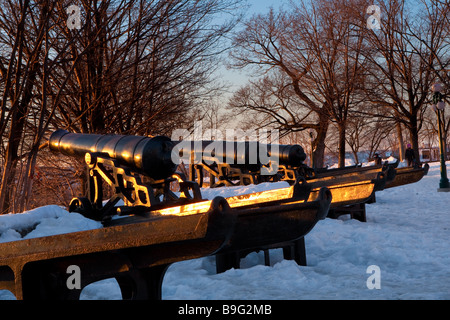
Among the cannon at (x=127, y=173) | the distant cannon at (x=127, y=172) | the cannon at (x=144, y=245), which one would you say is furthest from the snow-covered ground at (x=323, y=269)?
the cannon at (x=127, y=173)

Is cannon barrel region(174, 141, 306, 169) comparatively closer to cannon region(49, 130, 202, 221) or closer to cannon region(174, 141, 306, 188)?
cannon region(174, 141, 306, 188)

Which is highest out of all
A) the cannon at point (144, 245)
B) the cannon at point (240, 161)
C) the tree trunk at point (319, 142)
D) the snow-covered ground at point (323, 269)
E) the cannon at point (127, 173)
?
the tree trunk at point (319, 142)

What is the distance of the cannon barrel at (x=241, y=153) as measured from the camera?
1431 centimetres

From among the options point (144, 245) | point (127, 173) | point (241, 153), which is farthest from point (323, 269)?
point (241, 153)

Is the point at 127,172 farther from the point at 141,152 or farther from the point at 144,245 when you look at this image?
the point at 144,245

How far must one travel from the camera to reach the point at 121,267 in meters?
2.62

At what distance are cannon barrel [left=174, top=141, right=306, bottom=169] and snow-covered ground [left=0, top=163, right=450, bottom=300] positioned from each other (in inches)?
283

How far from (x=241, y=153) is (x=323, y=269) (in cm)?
962

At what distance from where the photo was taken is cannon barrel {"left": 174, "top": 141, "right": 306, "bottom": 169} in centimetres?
1431

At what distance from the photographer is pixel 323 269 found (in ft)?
16.2

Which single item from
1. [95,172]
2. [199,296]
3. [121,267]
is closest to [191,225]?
[121,267]

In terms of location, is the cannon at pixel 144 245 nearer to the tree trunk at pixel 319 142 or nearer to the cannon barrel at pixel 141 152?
the cannon barrel at pixel 141 152

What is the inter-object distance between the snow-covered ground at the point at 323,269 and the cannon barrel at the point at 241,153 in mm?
7194

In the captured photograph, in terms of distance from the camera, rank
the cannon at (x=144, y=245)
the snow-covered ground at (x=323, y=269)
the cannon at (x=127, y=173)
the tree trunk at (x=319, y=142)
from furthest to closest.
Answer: the tree trunk at (x=319, y=142) → the cannon at (x=127, y=173) → the snow-covered ground at (x=323, y=269) → the cannon at (x=144, y=245)
